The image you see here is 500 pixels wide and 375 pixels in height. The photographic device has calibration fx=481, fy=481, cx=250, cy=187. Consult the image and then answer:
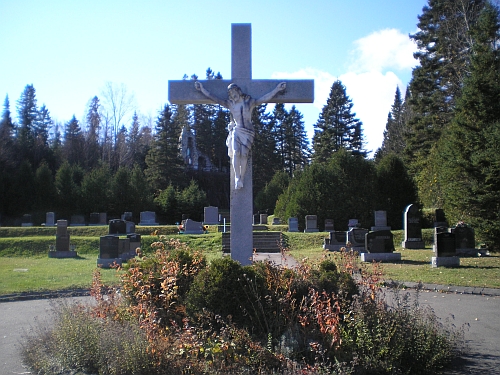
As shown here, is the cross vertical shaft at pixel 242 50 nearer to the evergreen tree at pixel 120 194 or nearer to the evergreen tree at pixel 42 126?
the evergreen tree at pixel 120 194

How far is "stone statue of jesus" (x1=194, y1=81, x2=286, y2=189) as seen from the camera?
25.2ft

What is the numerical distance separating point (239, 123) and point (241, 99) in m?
0.43

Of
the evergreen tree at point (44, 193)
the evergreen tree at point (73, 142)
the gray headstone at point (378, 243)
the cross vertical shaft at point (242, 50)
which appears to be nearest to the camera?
the cross vertical shaft at point (242, 50)

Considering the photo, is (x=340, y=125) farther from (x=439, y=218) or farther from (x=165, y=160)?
(x=439, y=218)

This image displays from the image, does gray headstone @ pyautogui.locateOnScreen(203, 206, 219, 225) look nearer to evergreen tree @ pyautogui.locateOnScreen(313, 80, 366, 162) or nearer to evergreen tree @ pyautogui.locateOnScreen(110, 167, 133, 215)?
evergreen tree @ pyautogui.locateOnScreen(110, 167, 133, 215)

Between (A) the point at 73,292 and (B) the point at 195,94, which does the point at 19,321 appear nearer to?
(A) the point at 73,292

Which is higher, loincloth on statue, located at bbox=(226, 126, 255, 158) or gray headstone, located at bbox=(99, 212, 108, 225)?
loincloth on statue, located at bbox=(226, 126, 255, 158)

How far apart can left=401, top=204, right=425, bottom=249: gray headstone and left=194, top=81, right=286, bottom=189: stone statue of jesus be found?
665 inches

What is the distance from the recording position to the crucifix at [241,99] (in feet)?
25.4

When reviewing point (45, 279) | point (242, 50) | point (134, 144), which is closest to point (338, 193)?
point (45, 279)

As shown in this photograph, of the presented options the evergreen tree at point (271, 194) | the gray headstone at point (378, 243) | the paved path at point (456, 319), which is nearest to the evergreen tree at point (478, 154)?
the gray headstone at point (378, 243)

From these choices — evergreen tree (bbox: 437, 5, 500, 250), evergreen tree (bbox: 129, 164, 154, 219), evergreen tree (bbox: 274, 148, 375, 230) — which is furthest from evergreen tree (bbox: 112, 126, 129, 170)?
evergreen tree (bbox: 437, 5, 500, 250)

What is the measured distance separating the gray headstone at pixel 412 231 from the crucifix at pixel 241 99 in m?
16.6

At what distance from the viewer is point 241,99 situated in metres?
7.93
